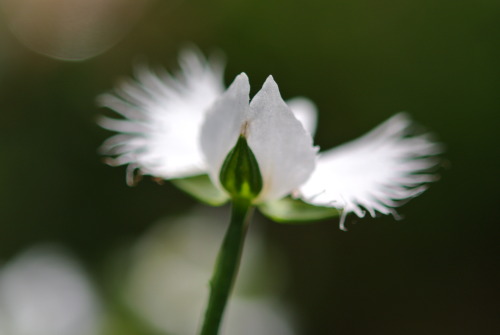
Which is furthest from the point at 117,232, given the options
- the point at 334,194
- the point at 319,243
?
the point at 334,194

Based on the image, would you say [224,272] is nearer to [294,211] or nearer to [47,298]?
[294,211]

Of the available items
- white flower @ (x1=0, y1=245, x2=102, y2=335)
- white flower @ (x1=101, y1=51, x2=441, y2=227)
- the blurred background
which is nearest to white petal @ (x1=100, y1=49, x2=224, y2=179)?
white flower @ (x1=101, y1=51, x2=441, y2=227)

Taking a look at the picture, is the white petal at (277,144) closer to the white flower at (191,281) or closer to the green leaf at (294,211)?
the green leaf at (294,211)

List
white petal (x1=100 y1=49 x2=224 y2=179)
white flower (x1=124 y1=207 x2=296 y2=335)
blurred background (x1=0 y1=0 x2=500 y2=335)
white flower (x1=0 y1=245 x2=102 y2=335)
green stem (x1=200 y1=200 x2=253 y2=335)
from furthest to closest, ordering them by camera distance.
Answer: blurred background (x1=0 y1=0 x2=500 y2=335) < white flower (x1=124 y1=207 x2=296 y2=335) < white flower (x1=0 y1=245 x2=102 y2=335) < white petal (x1=100 y1=49 x2=224 y2=179) < green stem (x1=200 y1=200 x2=253 y2=335)

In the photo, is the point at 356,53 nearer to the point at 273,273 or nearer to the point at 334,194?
the point at 273,273

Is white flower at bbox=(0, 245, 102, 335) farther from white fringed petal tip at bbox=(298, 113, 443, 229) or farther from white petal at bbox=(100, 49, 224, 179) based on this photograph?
white fringed petal tip at bbox=(298, 113, 443, 229)

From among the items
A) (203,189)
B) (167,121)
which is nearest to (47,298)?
(167,121)
